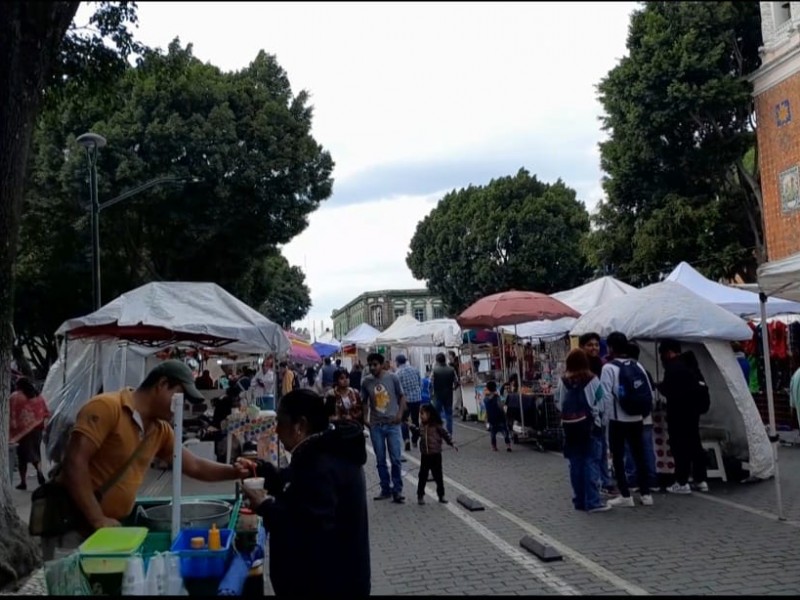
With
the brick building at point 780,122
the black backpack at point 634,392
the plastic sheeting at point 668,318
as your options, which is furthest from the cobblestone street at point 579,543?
the brick building at point 780,122

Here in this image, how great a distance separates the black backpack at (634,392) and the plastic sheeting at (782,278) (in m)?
1.65

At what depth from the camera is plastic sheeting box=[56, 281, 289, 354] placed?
9.95m

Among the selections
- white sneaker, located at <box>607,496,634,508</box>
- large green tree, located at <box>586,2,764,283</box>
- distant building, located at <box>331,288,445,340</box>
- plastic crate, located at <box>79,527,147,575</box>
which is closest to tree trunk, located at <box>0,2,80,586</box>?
plastic crate, located at <box>79,527,147,575</box>

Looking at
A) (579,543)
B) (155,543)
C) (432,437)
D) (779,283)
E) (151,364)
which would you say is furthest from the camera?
(151,364)

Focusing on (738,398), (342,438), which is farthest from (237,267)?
(342,438)

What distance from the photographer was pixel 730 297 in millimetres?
14953

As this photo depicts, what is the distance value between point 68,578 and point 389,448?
6926 millimetres

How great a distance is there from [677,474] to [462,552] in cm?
384

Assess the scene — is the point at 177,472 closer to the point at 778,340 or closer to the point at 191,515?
the point at 191,515

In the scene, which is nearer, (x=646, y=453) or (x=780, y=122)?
(x=646, y=453)

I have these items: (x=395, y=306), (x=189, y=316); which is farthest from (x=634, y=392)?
(x=395, y=306)

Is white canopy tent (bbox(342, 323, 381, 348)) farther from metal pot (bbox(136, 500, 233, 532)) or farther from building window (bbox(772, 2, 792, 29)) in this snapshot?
metal pot (bbox(136, 500, 233, 532))

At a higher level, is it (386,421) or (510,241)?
(510,241)

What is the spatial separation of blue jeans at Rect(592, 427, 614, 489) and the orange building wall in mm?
17354
